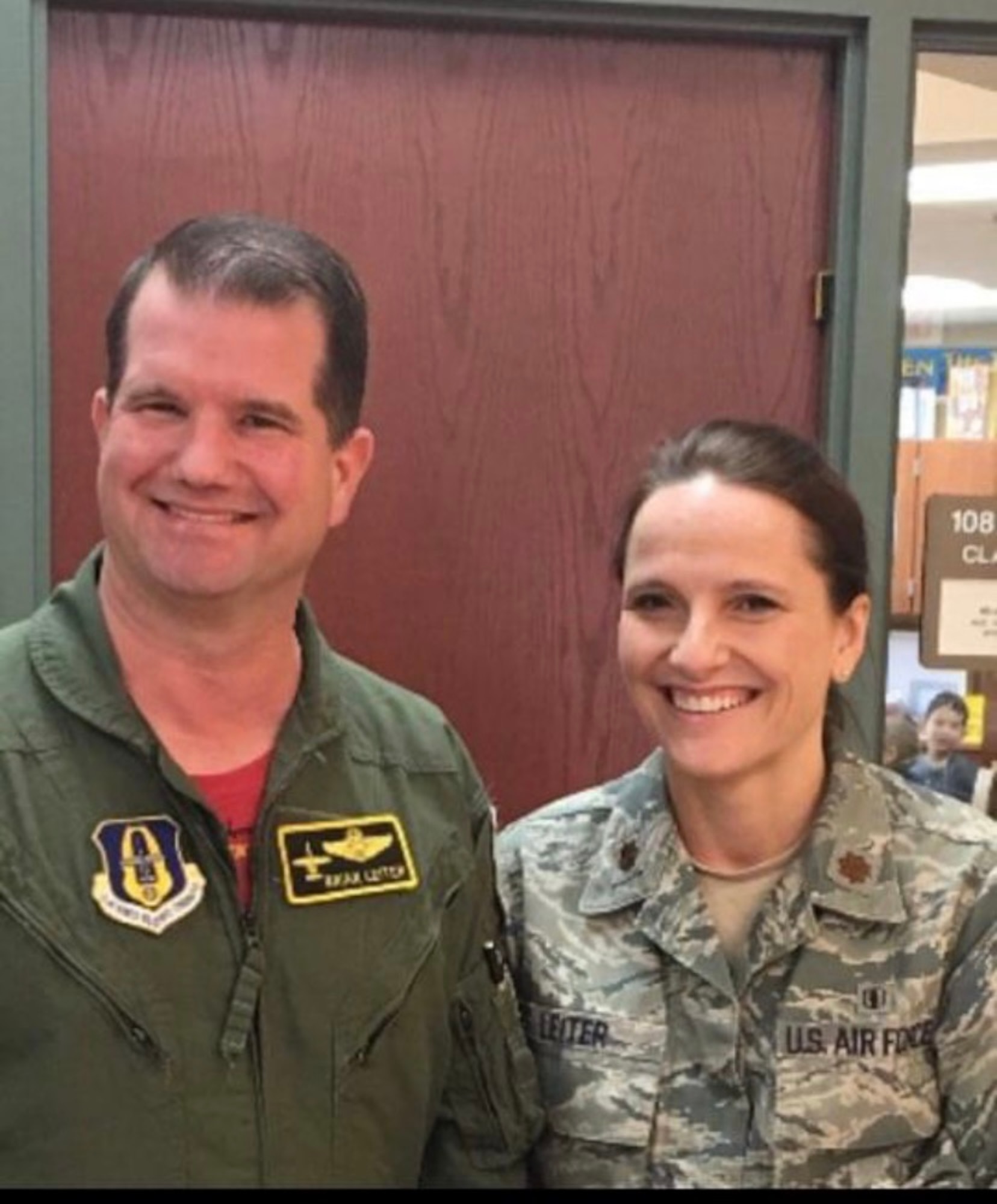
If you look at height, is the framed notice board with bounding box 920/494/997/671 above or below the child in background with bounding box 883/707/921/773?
above

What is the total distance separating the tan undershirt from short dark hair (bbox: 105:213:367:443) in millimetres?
550

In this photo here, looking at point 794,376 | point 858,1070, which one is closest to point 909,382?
point 794,376

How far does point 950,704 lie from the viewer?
100 inches

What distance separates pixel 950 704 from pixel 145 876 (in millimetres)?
1584

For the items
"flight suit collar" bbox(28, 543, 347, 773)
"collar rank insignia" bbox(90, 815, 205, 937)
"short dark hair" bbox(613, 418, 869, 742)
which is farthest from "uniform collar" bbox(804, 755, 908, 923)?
"collar rank insignia" bbox(90, 815, 205, 937)

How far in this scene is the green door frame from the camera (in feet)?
7.18

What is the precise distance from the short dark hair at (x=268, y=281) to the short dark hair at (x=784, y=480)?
32 centimetres

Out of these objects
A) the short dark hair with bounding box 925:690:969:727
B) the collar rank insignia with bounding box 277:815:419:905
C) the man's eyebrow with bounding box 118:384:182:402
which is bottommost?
the short dark hair with bounding box 925:690:969:727

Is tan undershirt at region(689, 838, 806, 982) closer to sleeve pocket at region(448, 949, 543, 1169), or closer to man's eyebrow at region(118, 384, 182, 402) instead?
sleeve pocket at region(448, 949, 543, 1169)

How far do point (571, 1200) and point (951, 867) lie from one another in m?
0.66

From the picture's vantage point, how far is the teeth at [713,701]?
1.50 metres

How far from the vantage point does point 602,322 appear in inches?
94.3

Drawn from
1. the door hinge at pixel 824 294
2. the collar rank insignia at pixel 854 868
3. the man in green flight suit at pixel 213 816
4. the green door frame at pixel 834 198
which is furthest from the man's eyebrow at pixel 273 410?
the door hinge at pixel 824 294

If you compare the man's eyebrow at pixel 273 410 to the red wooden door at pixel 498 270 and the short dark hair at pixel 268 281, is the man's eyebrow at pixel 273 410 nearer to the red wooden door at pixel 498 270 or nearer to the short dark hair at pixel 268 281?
the short dark hair at pixel 268 281
